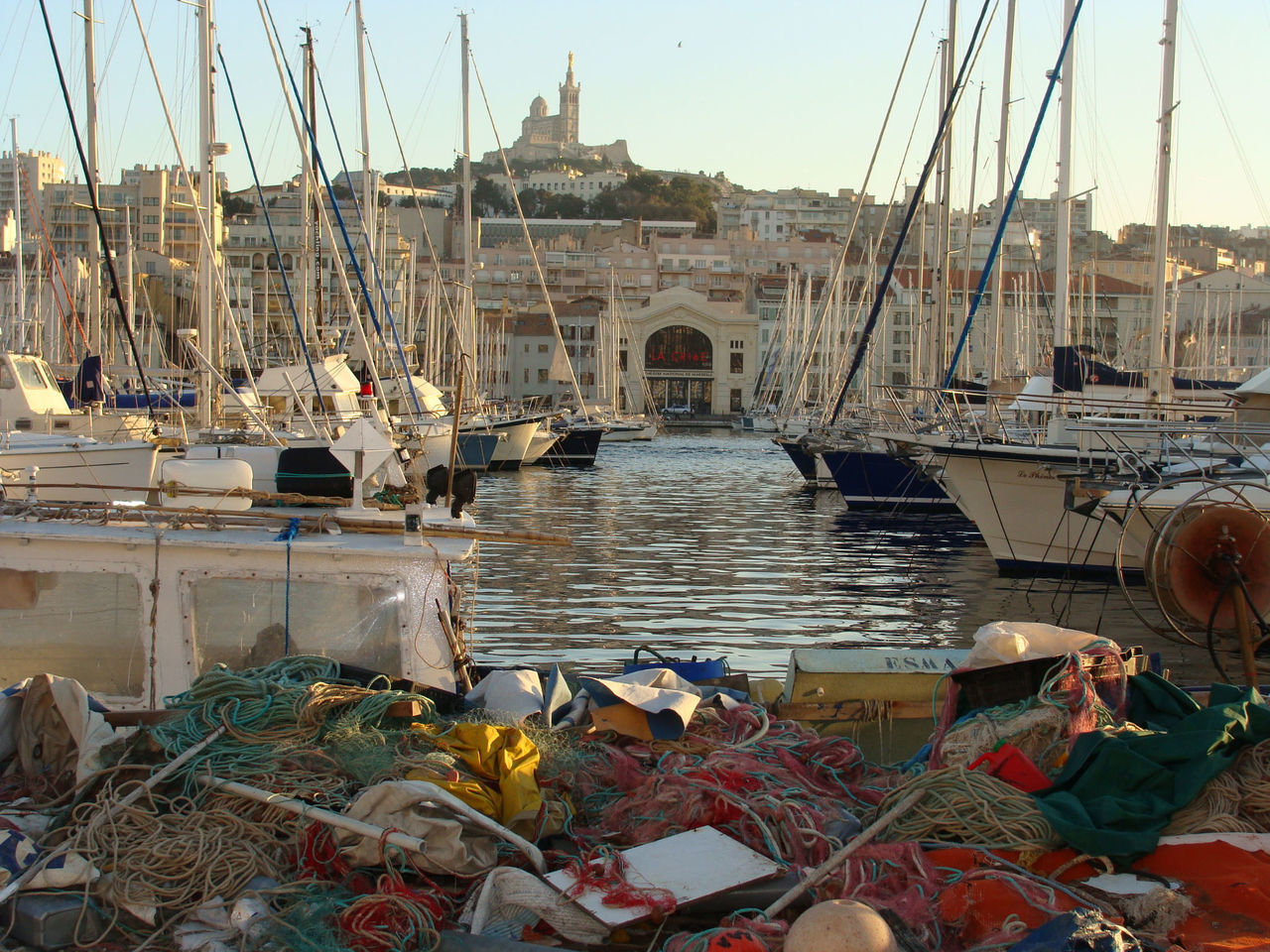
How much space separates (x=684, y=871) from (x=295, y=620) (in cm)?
292

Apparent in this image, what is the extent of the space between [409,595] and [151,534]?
58.0 inches

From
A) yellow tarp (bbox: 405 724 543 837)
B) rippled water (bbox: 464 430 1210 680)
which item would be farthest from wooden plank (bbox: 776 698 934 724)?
rippled water (bbox: 464 430 1210 680)

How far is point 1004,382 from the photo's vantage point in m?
27.9

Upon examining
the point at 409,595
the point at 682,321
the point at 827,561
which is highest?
the point at 682,321

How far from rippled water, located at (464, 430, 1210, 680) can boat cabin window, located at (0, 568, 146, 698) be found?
5374 millimetres

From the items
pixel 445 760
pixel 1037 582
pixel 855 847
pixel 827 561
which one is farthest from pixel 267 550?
pixel 827 561

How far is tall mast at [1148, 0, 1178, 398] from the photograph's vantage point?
1853 centimetres

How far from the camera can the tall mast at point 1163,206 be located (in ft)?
60.8

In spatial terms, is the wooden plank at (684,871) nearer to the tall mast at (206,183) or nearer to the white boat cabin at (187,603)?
the white boat cabin at (187,603)

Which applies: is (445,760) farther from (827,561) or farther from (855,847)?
(827,561)

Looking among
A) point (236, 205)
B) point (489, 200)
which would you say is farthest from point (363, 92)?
point (489, 200)

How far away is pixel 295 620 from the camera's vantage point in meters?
6.97

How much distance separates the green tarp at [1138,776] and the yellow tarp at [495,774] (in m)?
2.30

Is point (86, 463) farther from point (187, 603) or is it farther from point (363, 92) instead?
point (363, 92)
